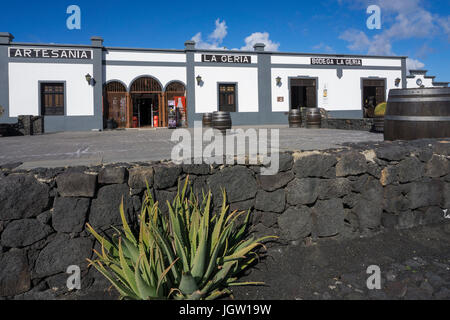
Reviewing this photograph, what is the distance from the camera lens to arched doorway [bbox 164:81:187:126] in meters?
18.6

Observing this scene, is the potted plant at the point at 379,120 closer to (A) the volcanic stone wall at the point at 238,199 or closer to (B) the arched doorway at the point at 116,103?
(A) the volcanic stone wall at the point at 238,199

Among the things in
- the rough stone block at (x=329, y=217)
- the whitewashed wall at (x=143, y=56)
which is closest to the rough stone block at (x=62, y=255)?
the rough stone block at (x=329, y=217)

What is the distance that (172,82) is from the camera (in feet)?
60.9

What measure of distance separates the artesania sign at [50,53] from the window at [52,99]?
1.38 meters

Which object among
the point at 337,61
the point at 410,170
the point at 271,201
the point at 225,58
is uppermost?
the point at 337,61

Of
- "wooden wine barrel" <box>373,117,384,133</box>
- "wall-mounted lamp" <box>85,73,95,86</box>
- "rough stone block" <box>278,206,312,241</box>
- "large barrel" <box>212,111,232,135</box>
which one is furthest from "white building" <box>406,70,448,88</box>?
"rough stone block" <box>278,206,312,241</box>

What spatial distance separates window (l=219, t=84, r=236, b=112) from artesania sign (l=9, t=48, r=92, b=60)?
7.13m

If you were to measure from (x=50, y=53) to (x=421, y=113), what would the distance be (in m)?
17.1

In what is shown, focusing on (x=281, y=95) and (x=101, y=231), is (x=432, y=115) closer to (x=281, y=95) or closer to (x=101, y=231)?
(x=101, y=231)

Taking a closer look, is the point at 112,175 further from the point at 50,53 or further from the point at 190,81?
the point at 50,53

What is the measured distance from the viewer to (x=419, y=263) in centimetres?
323

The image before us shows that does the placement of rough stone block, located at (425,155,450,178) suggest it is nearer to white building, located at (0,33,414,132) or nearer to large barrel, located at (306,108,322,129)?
large barrel, located at (306,108,322,129)

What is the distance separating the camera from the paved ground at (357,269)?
2.75m

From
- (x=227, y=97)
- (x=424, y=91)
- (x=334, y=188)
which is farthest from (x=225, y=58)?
(x=334, y=188)
